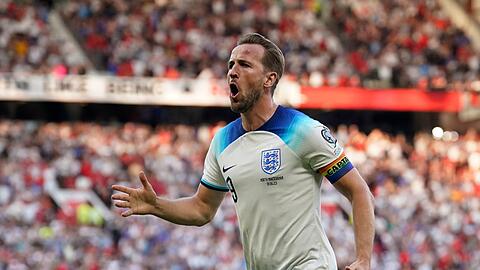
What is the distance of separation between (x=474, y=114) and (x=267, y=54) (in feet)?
75.2

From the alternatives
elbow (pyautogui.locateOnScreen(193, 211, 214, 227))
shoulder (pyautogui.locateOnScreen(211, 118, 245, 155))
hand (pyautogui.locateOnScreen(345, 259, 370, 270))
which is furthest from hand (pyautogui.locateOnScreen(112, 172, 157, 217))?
hand (pyautogui.locateOnScreen(345, 259, 370, 270))

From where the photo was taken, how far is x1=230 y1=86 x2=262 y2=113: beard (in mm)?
5605

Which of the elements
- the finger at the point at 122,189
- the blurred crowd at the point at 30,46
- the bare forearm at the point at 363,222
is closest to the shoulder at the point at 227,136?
the finger at the point at 122,189

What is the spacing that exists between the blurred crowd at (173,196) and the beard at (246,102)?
12.9 m

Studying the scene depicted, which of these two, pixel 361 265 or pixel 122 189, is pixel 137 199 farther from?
pixel 361 265

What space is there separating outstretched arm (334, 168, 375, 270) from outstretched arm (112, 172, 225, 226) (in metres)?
0.93

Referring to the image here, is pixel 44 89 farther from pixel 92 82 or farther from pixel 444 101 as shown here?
pixel 444 101

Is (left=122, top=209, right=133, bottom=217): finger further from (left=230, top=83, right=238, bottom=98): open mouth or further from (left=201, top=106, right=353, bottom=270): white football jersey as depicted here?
(left=230, top=83, right=238, bottom=98): open mouth

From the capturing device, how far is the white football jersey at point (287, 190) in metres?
5.55

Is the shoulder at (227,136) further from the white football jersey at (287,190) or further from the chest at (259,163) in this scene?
the white football jersey at (287,190)

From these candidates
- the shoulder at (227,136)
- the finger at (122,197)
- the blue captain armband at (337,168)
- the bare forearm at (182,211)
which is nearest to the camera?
the blue captain armband at (337,168)

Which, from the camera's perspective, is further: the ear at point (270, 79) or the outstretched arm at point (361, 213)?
the ear at point (270, 79)

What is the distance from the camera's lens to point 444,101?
2791cm

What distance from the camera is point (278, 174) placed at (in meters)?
5.58
